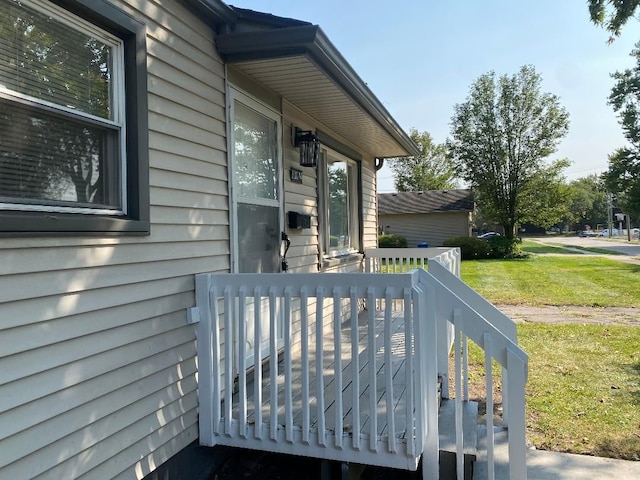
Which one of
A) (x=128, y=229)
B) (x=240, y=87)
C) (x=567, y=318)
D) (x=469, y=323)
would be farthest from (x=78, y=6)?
(x=567, y=318)

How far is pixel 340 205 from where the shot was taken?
6812 mm

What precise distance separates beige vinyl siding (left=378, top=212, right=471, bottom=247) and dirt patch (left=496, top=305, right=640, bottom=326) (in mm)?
18144

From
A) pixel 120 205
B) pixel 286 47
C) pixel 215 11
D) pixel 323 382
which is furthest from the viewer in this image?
pixel 286 47

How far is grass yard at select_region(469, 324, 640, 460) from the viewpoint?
11.7ft

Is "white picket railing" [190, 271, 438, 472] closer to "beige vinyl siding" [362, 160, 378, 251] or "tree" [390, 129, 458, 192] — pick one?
"beige vinyl siding" [362, 160, 378, 251]

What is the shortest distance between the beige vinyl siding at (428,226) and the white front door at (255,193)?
23.7 metres

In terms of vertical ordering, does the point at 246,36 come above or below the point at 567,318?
above

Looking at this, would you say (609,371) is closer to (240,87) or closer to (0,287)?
(240,87)

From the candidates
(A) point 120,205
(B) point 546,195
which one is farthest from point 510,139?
(A) point 120,205

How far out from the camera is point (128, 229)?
2408 mm

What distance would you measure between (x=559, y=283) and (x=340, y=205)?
28.3ft

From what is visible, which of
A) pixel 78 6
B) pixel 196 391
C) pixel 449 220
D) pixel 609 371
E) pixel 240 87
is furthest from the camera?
pixel 449 220

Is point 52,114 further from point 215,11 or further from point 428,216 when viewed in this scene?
point 428,216

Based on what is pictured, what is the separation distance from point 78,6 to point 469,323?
262 cm
